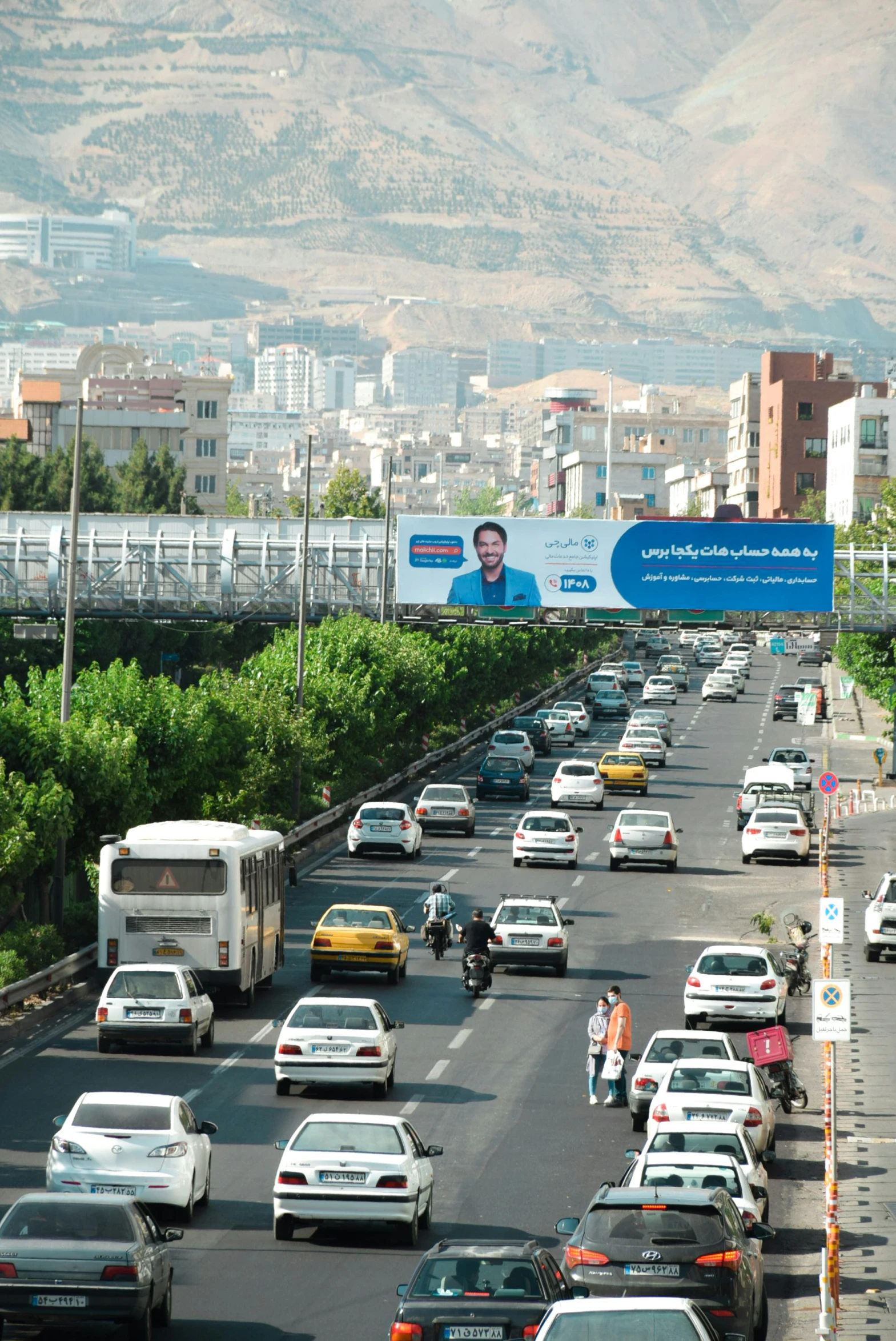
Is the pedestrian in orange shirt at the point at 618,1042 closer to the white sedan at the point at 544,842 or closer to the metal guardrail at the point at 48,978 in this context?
the metal guardrail at the point at 48,978

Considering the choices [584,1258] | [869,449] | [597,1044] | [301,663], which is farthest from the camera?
[869,449]

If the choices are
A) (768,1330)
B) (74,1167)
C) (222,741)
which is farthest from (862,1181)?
(222,741)

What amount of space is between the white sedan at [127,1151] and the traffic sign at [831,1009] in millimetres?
7580

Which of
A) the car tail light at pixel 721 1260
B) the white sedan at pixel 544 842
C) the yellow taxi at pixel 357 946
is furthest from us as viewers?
the white sedan at pixel 544 842

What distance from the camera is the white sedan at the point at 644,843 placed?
170 feet

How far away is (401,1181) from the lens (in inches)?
766

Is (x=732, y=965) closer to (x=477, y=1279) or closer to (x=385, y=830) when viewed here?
(x=477, y=1279)

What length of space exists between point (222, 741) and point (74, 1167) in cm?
2527

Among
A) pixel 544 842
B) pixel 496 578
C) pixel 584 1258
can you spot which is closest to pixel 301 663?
pixel 544 842

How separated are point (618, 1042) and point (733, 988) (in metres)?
5.75

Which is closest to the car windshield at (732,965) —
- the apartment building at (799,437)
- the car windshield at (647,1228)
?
the car windshield at (647,1228)

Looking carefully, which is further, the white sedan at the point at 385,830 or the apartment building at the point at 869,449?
the apartment building at the point at 869,449

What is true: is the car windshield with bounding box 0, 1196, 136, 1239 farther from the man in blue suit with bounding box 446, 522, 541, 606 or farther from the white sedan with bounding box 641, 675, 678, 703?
the white sedan with bounding box 641, 675, 678, 703

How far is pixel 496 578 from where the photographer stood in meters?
69.1
